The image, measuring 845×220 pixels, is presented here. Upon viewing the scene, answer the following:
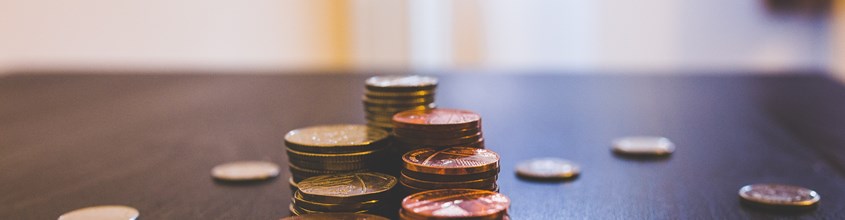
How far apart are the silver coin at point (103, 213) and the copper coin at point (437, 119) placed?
25 centimetres

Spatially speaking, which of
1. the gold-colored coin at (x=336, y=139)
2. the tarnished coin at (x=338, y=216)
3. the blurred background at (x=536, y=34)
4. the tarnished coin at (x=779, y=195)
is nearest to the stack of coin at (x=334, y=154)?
the gold-colored coin at (x=336, y=139)

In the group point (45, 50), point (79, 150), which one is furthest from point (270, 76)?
point (79, 150)

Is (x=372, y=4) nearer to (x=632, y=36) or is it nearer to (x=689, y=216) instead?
(x=632, y=36)

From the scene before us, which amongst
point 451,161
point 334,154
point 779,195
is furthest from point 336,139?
point 779,195

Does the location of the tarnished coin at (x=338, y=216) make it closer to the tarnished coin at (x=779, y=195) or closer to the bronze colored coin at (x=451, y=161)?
the bronze colored coin at (x=451, y=161)

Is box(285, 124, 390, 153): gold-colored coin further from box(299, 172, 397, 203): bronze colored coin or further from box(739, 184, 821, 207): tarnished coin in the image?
box(739, 184, 821, 207): tarnished coin

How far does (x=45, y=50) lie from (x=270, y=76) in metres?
0.97

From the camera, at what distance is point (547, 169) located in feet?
3.33

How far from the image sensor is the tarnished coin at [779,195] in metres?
0.83

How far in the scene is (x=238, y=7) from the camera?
3.52 m

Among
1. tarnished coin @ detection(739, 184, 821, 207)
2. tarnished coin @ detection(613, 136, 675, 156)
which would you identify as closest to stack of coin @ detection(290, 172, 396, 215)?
tarnished coin @ detection(739, 184, 821, 207)

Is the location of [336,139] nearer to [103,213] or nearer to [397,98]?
[397,98]

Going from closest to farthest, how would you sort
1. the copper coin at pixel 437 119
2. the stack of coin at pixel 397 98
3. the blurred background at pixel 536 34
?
the copper coin at pixel 437 119
the stack of coin at pixel 397 98
the blurred background at pixel 536 34

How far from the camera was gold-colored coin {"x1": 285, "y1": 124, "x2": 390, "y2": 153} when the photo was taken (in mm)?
815
